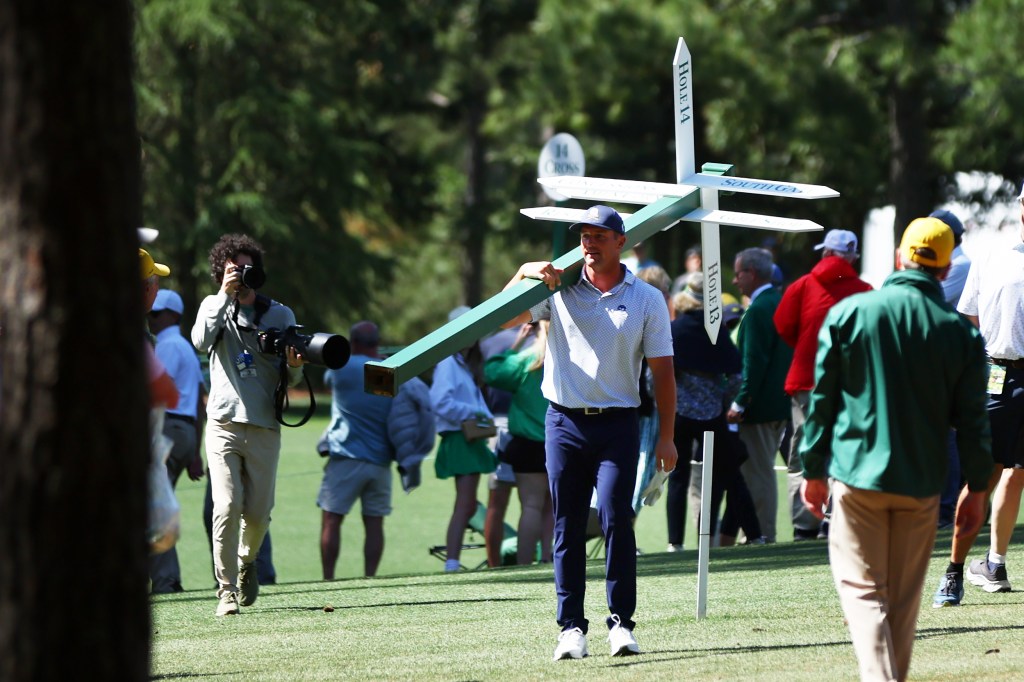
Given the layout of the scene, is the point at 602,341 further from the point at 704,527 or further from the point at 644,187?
the point at 644,187

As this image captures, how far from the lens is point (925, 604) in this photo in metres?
7.48

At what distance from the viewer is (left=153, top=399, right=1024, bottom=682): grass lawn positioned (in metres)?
6.26

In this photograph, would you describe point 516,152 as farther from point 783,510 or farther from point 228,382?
point 228,382

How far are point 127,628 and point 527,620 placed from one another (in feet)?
14.9

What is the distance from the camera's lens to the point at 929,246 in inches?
207

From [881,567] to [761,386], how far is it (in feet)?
19.8

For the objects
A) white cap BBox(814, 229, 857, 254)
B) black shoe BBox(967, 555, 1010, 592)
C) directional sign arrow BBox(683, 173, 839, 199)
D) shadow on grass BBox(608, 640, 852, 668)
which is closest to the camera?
shadow on grass BBox(608, 640, 852, 668)

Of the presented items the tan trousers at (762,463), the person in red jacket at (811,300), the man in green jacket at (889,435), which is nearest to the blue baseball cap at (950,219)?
the person in red jacket at (811,300)

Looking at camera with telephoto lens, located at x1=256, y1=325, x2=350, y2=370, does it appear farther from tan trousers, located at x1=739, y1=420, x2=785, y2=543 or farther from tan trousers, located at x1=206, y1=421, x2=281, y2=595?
tan trousers, located at x1=739, y1=420, x2=785, y2=543

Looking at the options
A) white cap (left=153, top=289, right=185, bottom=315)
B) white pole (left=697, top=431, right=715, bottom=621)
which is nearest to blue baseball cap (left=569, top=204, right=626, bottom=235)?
white pole (left=697, top=431, right=715, bottom=621)

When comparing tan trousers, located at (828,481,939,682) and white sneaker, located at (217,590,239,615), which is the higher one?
tan trousers, located at (828,481,939,682)

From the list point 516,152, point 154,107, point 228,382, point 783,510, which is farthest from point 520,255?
point 228,382

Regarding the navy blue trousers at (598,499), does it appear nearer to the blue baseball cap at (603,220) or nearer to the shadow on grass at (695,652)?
the shadow on grass at (695,652)

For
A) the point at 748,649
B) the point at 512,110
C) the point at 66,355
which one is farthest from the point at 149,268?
the point at 512,110
